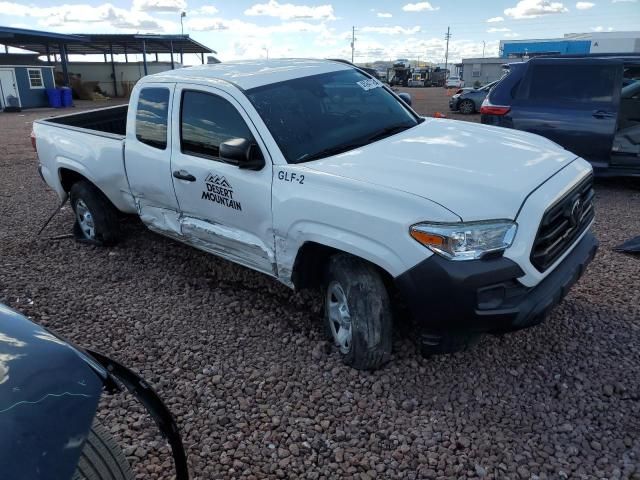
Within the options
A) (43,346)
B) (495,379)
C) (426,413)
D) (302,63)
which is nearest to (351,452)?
(426,413)

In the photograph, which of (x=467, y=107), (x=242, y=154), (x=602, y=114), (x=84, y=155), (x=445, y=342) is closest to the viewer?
(x=445, y=342)

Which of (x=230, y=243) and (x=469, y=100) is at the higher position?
(x=230, y=243)

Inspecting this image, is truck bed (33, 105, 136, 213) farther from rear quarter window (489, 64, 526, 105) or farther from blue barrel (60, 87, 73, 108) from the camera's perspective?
blue barrel (60, 87, 73, 108)

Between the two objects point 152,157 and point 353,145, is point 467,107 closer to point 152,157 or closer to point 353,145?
point 152,157

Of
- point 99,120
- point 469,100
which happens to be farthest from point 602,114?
point 469,100

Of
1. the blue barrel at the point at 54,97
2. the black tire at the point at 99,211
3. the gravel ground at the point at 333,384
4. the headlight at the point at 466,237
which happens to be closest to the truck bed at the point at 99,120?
the black tire at the point at 99,211

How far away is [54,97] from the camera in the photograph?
93.8 ft

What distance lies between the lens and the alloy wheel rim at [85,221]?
570cm

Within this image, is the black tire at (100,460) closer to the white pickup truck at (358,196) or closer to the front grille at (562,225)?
the white pickup truck at (358,196)

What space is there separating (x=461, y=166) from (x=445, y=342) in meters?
1.06

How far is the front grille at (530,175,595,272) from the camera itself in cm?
290

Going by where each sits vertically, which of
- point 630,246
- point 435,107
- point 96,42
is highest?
point 96,42

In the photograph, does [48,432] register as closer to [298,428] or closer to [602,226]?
[298,428]

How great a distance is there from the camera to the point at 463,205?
2.78 metres
